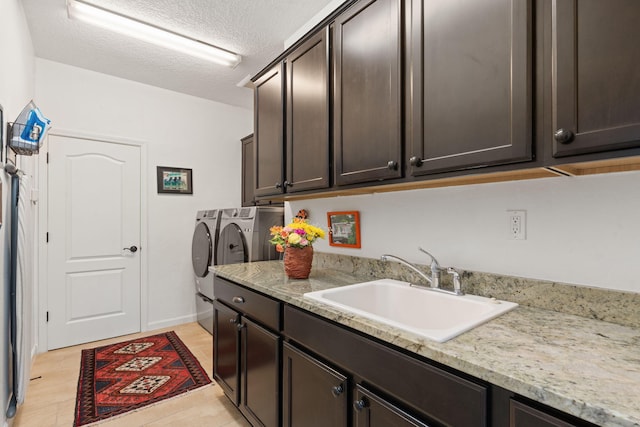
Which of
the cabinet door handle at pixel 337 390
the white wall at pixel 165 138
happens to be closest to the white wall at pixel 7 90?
the white wall at pixel 165 138

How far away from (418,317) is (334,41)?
1.52 m

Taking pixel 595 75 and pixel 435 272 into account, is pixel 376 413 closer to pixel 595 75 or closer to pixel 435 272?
pixel 435 272

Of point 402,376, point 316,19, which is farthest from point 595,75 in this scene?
point 316,19

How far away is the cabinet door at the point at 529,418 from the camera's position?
64cm

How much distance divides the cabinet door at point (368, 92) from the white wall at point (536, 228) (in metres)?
0.36

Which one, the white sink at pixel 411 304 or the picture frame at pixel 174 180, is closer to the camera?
the white sink at pixel 411 304

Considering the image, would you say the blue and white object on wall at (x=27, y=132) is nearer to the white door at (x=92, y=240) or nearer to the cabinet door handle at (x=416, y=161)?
the white door at (x=92, y=240)

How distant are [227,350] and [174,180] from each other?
2.43m

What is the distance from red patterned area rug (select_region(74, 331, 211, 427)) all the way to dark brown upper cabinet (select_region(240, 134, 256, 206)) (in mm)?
1768

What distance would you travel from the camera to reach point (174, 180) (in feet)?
12.3

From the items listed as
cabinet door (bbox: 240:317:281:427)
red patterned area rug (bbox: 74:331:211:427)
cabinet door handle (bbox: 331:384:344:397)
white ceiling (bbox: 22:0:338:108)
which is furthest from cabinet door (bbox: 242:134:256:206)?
cabinet door handle (bbox: 331:384:344:397)

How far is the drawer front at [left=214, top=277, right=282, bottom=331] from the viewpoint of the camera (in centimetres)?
153

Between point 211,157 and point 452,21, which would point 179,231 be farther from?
point 452,21

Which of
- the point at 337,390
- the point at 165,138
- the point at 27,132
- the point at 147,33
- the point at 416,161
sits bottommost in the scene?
the point at 337,390
